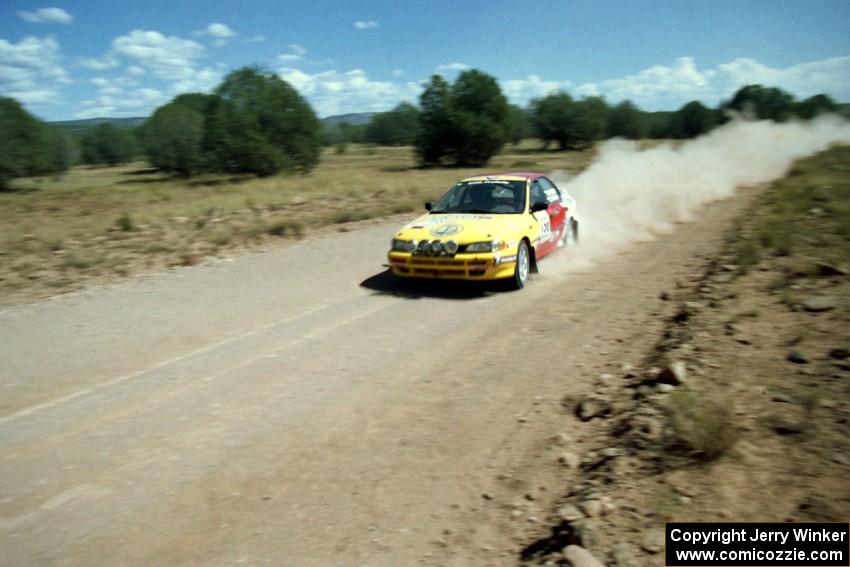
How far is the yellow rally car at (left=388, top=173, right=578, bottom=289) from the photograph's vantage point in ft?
28.0

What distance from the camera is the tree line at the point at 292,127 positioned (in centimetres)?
3816

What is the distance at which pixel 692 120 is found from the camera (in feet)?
247

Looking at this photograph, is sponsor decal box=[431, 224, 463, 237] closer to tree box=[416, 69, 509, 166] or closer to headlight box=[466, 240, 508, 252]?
headlight box=[466, 240, 508, 252]

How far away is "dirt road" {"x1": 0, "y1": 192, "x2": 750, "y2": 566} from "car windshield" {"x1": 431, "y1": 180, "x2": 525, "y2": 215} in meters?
1.38

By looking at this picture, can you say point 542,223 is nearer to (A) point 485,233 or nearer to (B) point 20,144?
(A) point 485,233

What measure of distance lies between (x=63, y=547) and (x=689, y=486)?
11.4 ft

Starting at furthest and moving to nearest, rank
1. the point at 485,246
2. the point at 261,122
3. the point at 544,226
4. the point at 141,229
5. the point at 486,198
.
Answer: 1. the point at 261,122
2. the point at 141,229
3. the point at 544,226
4. the point at 486,198
5. the point at 485,246

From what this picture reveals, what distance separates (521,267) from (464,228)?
1.04 metres

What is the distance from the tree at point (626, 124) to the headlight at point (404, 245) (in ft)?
240

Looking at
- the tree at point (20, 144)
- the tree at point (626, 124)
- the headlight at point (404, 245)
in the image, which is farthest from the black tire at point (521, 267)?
the tree at point (626, 124)

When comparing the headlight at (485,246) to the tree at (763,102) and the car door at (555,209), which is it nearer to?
the car door at (555,209)

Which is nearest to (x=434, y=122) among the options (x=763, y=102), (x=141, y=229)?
(x=763, y=102)

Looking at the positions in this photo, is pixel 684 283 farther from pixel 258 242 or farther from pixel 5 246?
pixel 5 246

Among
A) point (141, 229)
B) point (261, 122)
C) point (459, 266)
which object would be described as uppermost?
point (261, 122)
